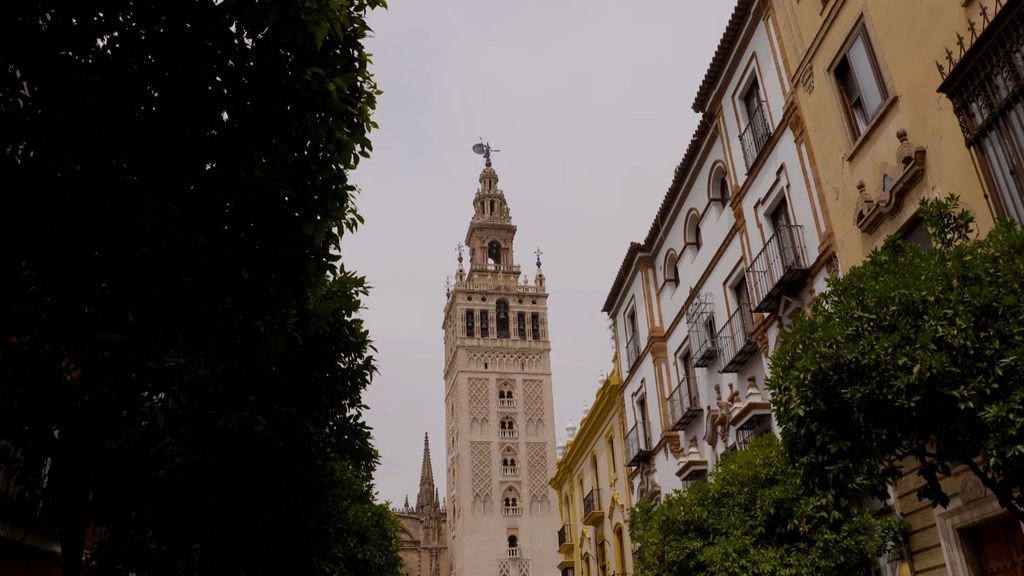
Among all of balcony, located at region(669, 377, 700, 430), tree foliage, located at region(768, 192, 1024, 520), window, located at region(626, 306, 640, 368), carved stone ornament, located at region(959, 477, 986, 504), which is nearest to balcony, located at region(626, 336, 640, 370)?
window, located at region(626, 306, 640, 368)

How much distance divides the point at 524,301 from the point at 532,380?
687 cm

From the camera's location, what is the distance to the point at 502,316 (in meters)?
67.1

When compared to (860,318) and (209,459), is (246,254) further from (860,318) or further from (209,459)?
(860,318)

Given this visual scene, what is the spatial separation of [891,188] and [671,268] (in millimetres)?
10357

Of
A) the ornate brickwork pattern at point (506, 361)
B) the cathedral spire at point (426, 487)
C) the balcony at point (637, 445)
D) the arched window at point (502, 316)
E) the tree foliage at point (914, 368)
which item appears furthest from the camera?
the cathedral spire at point (426, 487)

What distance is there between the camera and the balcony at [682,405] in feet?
60.5

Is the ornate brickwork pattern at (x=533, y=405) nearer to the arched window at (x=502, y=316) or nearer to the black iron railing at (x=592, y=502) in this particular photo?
the arched window at (x=502, y=316)

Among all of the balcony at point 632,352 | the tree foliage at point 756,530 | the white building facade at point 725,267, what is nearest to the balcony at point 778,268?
the white building facade at point 725,267

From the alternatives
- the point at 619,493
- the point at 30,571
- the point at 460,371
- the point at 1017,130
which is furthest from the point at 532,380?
the point at 1017,130

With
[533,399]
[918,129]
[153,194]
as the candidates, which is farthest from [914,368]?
[533,399]

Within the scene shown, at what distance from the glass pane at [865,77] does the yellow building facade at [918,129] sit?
0.01m

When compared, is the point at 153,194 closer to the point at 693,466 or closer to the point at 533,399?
the point at 693,466

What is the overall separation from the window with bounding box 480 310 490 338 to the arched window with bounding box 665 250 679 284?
44610 millimetres

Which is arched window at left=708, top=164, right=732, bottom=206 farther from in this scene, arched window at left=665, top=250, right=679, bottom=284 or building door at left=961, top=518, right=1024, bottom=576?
building door at left=961, top=518, right=1024, bottom=576
